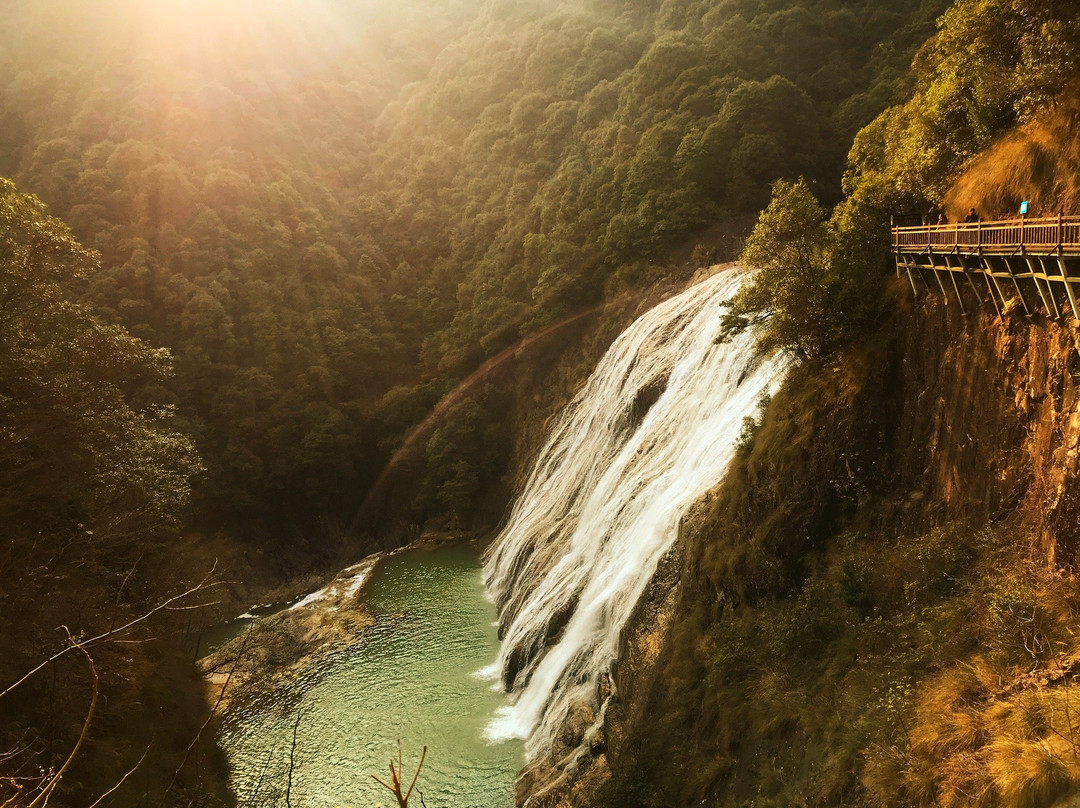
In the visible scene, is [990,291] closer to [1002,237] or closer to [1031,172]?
[1002,237]

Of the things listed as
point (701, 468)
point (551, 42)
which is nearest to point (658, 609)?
point (701, 468)

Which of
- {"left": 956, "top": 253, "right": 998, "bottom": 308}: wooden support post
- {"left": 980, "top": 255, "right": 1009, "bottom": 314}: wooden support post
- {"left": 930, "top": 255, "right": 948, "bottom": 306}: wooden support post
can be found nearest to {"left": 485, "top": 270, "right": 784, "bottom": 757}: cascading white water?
{"left": 930, "top": 255, "right": 948, "bottom": 306}: wooden support post

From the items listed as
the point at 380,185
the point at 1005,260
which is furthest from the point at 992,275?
the point at 380,185

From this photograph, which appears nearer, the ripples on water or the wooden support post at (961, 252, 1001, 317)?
the wooden support post at (961, 252, 1001, 317)

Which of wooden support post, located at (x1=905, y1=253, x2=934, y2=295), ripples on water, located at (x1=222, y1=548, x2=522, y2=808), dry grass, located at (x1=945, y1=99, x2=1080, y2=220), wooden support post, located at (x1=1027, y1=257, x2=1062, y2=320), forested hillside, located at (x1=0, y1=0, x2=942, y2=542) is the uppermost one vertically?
forested hillside, located at (x1=0, y1=0, x2=942, y2=542)

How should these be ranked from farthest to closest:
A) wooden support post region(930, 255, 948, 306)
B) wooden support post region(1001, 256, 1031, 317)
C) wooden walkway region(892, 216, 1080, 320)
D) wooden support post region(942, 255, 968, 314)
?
wooden support post region(930, 255, 948, 306) → wooden support post region(942, 255, 968, 314) → wooden support post region(1001, 256, 1031, 317) → wooden walkway region(892, 216, 1080, 320)

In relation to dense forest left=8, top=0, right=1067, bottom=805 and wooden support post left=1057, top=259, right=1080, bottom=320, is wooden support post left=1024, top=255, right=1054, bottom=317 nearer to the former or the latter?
wooden support post left=1057, top=259, right=1080, bottom=320

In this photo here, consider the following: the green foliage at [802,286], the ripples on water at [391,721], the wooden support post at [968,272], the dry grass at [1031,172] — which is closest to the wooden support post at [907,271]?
the green foliage at [802,286]
